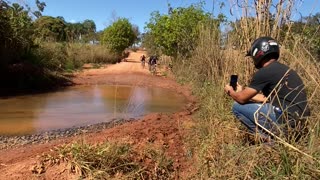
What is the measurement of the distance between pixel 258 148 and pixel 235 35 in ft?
11.0

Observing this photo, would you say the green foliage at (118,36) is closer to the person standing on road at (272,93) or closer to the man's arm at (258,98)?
the man's arm at (258,98)

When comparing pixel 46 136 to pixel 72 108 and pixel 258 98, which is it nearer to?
pixel 72 108

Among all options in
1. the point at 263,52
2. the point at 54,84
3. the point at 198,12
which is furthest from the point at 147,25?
the point at 263,52

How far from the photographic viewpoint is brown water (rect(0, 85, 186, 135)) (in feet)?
27.9

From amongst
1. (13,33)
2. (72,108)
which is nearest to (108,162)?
(72,108)

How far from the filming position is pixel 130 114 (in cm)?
995

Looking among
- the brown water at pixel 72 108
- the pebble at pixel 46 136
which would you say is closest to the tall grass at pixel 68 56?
the brown water at pixel 72 108

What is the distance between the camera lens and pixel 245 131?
3.91 m

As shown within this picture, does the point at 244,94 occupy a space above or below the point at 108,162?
above

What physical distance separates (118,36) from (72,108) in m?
26.5

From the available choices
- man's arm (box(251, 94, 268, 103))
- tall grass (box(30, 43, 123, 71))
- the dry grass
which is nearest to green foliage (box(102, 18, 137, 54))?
tall grass (box(30, 43, 123, 71))

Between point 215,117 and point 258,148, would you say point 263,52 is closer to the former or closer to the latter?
point 258,148

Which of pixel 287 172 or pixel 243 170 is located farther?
pixel 243 170

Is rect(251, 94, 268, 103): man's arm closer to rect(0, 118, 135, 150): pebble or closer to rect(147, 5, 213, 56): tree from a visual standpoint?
rect(0, 118, 135, 150): pebble
